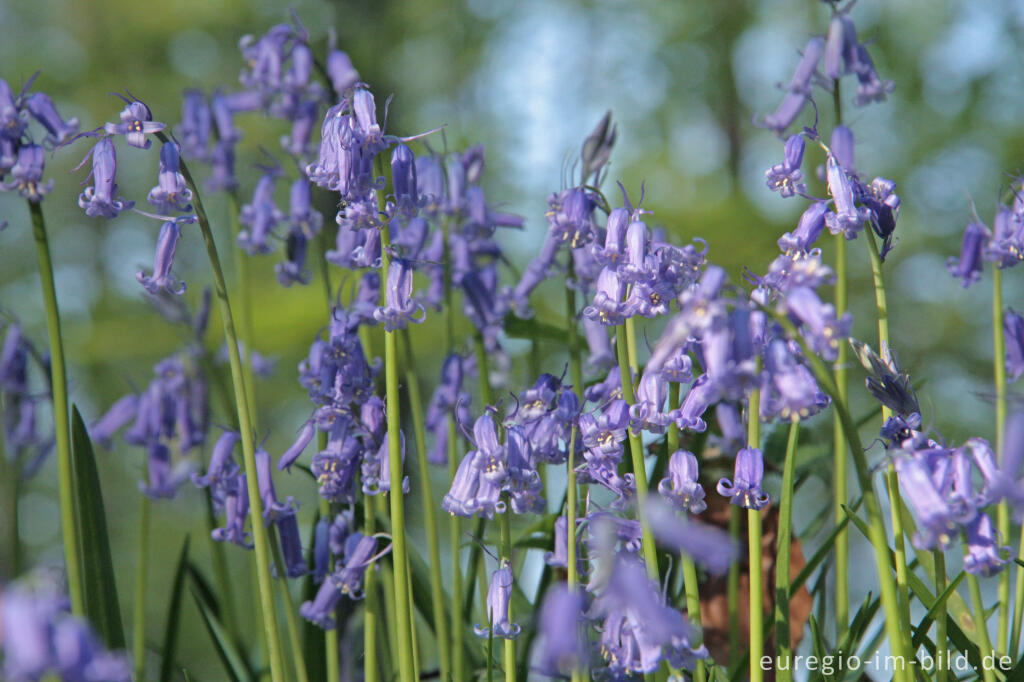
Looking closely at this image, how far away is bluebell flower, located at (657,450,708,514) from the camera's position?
4.84ft

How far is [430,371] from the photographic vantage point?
11.3 m

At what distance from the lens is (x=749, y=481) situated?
144 cm

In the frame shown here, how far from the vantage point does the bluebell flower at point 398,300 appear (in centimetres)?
159

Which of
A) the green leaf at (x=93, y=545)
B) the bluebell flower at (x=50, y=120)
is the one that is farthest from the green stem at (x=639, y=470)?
the bluebell flower at (x=50, y=120)

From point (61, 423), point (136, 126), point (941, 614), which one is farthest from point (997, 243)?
point (61, 423)

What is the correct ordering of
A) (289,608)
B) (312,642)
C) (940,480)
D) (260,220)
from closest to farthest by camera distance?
(940,480) < (289,608) < (312,642) < (260,220)

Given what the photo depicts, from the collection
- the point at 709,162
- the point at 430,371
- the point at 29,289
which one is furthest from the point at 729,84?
the point at 29,289

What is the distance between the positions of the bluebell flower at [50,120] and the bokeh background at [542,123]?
7184 mm

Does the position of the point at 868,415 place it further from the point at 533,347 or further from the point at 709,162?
the point at 709,162

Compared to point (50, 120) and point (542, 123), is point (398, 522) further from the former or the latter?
point (542, 123)

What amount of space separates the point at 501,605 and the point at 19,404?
1794 mm

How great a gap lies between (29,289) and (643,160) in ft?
29.8

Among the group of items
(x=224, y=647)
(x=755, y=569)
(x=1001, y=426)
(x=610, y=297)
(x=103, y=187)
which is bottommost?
(x=224, y=647)

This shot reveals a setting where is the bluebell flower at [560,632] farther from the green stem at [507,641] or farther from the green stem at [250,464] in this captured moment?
the green stem at [250,464]
